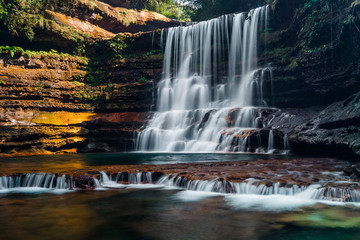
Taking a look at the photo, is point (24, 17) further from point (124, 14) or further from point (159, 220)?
point (159, 220)

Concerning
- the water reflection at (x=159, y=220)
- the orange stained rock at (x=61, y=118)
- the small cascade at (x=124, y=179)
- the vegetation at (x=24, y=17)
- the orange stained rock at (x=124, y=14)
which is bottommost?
the water reflection at (x=159, y=220)

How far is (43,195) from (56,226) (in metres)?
2.38

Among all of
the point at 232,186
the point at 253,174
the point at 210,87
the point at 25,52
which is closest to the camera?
the point at 232,186

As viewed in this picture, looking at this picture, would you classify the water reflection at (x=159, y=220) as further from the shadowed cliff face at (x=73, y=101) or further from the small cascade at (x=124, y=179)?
the shadowed cliff face at (x=73, y=101)

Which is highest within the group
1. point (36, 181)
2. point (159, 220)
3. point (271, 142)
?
point (271, 142)

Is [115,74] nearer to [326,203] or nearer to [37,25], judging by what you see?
[37,25]

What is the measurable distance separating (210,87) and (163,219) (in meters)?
16.4

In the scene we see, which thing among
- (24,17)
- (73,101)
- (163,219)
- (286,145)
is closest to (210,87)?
(286,145)

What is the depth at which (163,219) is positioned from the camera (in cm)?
480

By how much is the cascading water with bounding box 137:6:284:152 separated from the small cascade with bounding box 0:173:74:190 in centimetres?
834

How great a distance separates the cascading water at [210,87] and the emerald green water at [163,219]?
8555mm

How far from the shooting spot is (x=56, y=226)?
14.6 feet

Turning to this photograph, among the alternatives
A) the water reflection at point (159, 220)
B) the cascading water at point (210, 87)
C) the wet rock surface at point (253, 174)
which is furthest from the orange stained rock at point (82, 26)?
the water reflection at point (159, 220)

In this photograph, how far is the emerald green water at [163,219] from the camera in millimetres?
4023
